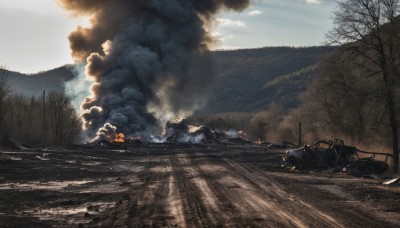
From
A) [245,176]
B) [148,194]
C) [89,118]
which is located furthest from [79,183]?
[89,118]

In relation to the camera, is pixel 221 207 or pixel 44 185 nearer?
pixel 221 207

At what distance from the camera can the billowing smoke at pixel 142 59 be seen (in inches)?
2330

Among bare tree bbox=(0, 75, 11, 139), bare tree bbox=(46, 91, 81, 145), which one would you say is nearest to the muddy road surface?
bare tree bbox=(0, 75, 11, 139)

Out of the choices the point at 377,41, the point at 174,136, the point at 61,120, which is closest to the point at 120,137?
the point at 61,120

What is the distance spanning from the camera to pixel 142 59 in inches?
2443

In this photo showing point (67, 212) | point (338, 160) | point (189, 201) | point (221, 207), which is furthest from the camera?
point (338, 160)

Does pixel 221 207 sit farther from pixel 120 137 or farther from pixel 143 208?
pixel 120 137

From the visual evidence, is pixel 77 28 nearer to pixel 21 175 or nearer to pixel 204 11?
pixel 204 11

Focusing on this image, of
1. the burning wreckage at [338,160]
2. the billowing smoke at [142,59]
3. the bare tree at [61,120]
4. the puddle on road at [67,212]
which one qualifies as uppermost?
the billowing smoke at [142,59]

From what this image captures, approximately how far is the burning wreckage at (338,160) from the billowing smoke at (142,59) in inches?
1191

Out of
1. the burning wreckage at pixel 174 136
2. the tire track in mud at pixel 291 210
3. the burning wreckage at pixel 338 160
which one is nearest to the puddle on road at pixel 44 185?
the tire track in mud at pixel 291 210

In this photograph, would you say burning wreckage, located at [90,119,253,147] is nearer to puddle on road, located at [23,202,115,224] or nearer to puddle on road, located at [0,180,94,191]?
puddle on road, located at [0,180,94,191]

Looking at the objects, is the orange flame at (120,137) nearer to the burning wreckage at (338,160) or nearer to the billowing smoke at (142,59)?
the billowing smoke at (142,59)

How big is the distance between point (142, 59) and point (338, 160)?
39637 mm
